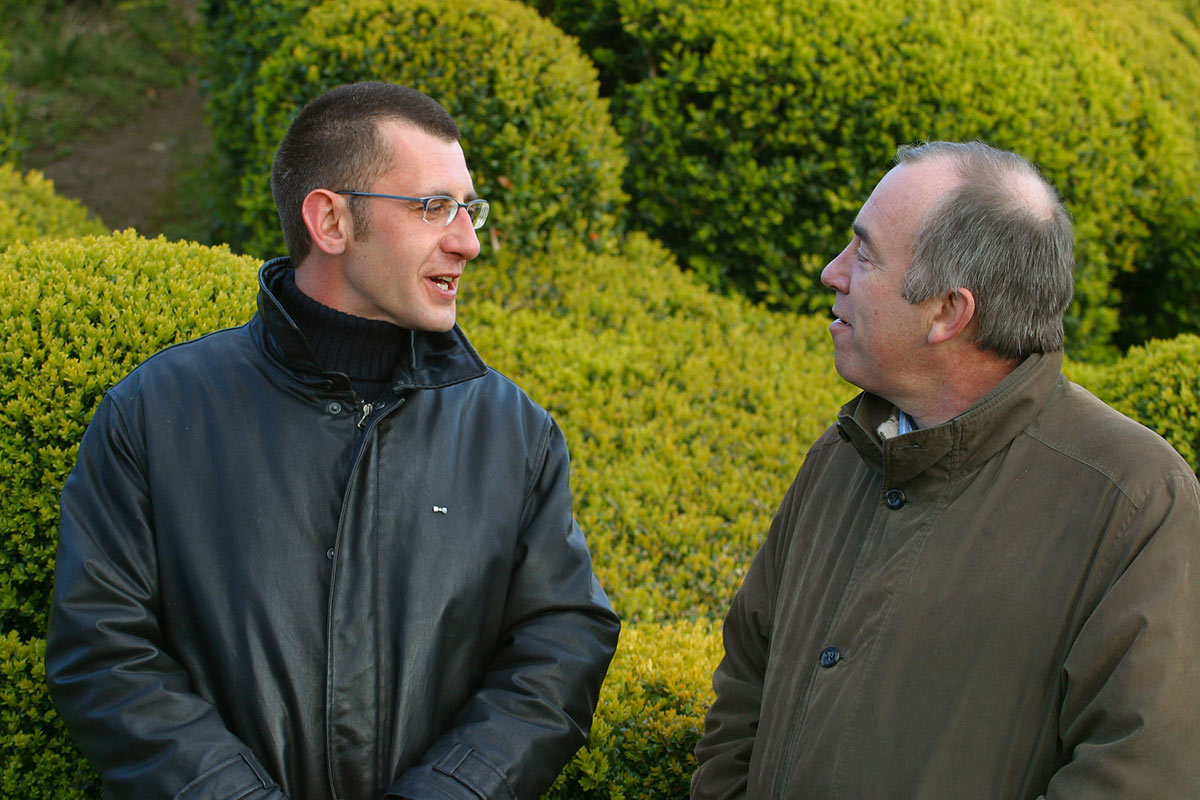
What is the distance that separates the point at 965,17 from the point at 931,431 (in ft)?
19.2

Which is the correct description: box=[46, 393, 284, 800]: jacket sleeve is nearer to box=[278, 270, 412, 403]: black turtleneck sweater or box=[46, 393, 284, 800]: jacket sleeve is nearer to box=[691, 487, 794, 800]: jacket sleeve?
box=[278, 270, 412, 403]: black turtleneck sweater

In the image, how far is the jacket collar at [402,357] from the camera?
270 centimetres

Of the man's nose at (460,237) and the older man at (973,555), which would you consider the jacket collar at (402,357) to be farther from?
the older man at (973,555)

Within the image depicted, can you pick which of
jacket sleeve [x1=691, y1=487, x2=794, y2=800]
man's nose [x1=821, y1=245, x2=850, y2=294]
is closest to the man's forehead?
man's nose [x1=821, y1=245, x2=850, y2=294]

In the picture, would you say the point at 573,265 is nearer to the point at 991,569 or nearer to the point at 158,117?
the point at 991,569

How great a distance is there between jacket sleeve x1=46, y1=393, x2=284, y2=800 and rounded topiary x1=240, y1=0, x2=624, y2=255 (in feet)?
12.5

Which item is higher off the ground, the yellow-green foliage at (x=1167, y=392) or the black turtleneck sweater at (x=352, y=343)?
the black turtleneck sweater at (x=352, y=343)

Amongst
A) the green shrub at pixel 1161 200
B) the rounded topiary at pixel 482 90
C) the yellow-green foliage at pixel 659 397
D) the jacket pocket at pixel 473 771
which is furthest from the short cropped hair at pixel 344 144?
the green shrub at pixel 1161 200

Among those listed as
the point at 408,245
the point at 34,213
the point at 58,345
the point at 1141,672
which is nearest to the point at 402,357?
the point at 408,245

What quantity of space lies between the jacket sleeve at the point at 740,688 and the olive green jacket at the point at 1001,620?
14cm

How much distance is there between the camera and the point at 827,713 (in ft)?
8.18

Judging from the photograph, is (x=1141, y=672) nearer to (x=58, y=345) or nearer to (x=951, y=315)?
(x=951, y=315)

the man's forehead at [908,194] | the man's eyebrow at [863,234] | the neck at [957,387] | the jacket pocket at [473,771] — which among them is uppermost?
the man's forehead at [908,194]

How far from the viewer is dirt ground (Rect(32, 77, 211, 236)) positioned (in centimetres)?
852
